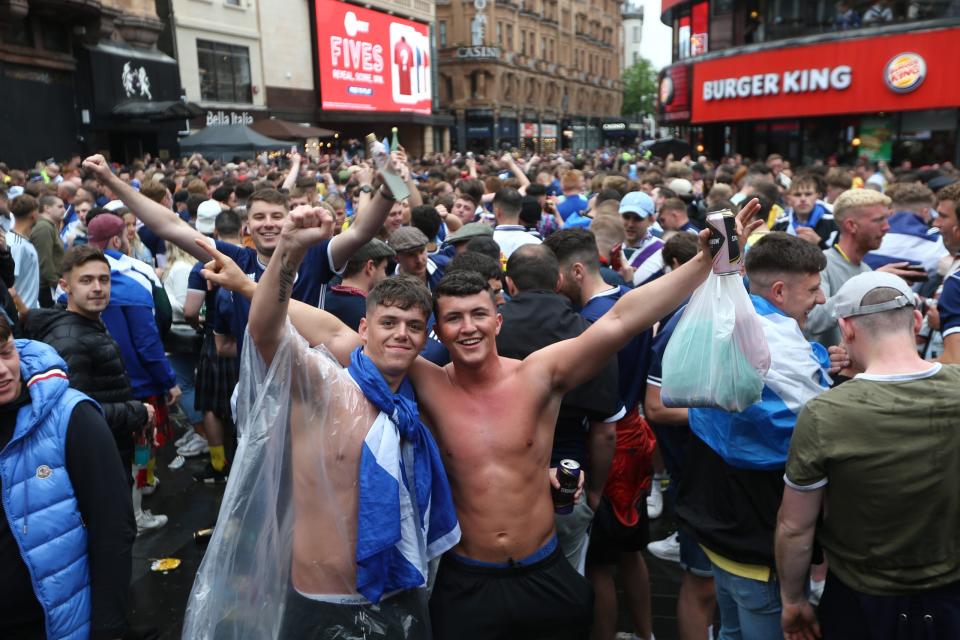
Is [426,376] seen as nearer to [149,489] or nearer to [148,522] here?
[148,522]

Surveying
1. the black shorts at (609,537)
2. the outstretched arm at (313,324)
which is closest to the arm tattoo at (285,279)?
the outstretched arm at (313,324)

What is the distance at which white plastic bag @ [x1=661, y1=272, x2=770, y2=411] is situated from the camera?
2.40m

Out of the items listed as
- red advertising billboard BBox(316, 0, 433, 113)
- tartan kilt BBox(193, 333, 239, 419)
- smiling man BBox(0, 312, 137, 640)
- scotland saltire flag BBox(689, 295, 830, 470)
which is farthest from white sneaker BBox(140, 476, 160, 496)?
red advertising billboard BBox(316, 0, 433, 113)

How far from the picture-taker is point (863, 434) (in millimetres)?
2168

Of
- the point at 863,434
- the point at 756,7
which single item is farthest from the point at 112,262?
the point at 756,7

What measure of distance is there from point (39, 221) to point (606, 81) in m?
74.8

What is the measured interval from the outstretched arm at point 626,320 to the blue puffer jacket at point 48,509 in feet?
5.62

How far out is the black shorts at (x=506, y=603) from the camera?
2475mm

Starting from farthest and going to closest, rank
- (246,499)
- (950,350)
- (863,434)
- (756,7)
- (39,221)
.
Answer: (756,7) → (39,221) → (950,350) → (246,499) → (863,434)

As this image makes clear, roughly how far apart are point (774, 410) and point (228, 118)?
89.3ft

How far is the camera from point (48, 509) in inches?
Result: 97.3

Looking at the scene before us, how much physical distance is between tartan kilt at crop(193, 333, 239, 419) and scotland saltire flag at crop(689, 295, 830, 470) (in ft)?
12.5

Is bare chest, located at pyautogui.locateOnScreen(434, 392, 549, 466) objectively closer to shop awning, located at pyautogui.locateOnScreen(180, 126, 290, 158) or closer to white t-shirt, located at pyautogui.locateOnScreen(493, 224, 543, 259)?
white t-shirt, located at pyautogui.locateOnScreen(493, 224, 543, 259)

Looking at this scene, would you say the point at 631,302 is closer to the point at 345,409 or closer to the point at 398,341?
the point at 398,341
